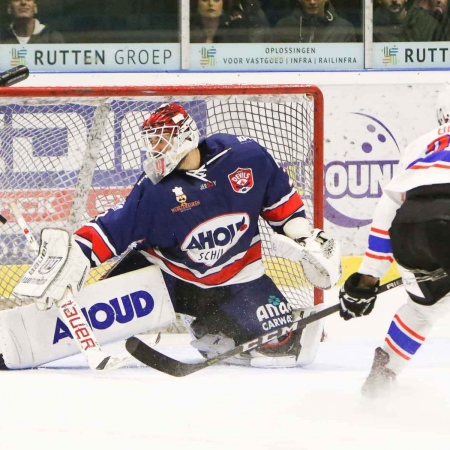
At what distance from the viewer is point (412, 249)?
2617 mm

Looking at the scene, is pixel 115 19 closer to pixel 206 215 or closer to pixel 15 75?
pixel 15 75

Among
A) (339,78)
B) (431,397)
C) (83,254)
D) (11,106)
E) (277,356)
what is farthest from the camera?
(339,78)

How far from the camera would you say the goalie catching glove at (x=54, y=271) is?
10.7ft

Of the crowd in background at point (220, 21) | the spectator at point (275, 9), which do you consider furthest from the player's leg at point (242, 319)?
the spectator at point (275, 9)

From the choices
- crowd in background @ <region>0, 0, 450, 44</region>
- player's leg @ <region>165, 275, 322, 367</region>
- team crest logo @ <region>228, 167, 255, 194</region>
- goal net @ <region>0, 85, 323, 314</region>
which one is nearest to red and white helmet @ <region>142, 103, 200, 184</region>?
team crest logo @ <region>228, 167, 255, 194</region>

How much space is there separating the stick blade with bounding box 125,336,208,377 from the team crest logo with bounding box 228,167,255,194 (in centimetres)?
57

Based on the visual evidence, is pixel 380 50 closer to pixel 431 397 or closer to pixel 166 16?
pixel 166 16

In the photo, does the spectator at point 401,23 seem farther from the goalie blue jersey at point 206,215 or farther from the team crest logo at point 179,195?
the team crest logo at point 179,195

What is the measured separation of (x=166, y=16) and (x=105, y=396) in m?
2.78

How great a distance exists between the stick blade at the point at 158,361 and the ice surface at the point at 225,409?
0.03 meters

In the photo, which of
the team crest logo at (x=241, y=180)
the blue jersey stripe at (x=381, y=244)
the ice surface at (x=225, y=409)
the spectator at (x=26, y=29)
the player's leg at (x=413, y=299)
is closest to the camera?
the ice surface at (x=225, y=409)

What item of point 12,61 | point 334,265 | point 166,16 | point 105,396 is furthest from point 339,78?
point 105,396

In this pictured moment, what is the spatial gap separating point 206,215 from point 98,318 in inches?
18.9

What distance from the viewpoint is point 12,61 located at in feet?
16.8
